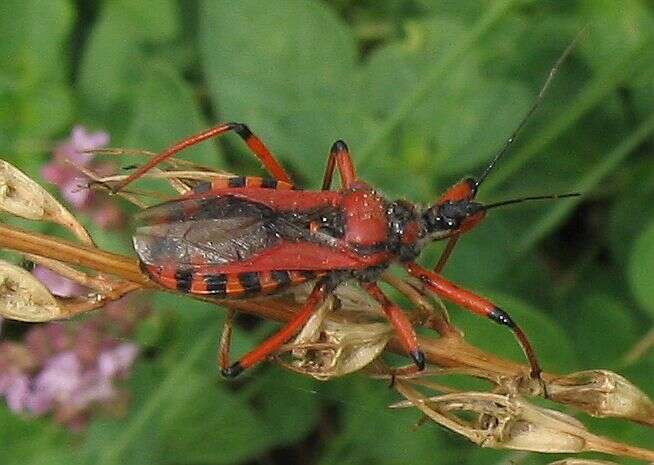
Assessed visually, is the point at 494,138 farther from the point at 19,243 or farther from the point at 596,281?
the point at 19,243

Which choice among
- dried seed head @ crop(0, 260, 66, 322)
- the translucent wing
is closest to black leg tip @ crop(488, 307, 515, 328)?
the translucent wing

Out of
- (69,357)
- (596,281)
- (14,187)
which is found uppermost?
(596,281)

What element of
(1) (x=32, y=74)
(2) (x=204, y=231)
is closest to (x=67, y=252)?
(2) (x=204, y=231)

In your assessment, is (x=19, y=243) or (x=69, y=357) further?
(x=69, y=357)

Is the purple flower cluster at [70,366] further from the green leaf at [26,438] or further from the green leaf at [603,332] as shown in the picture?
the green leaf at [603,332]

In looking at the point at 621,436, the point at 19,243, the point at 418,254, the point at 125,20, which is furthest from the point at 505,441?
the point at 125,20

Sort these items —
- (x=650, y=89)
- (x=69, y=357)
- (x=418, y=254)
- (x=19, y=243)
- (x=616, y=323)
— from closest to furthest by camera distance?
(x=19, y=243), (x=418, y=254), (x=69, y=357), (x=616, y=323), (x=650, y=89)
